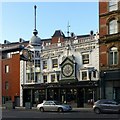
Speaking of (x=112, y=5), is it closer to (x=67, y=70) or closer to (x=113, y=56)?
(x=113, y=56)

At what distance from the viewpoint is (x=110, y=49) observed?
45469 mm

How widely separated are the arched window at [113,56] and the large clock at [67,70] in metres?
7.03

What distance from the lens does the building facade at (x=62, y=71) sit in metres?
47.2

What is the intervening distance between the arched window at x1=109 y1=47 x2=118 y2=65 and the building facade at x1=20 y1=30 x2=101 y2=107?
219 centimetres

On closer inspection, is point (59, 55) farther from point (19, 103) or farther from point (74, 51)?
point (19, 103)

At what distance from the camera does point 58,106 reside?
128 feet

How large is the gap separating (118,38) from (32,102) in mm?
19418

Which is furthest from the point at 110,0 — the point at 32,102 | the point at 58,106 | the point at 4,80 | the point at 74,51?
the point at 4,80

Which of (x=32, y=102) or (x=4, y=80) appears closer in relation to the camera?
(x=32, y=102)

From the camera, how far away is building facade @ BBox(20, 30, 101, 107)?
47219 millimetres

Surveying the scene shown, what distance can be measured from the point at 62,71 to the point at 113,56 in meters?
9.43

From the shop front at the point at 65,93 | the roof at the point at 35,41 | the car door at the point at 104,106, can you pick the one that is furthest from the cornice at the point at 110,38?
the roof at the point at 35,41

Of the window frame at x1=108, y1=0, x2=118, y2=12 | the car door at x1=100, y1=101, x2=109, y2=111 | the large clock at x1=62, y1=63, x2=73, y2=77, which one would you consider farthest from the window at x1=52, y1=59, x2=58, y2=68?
the car door at x1=100, y1=101, x2=109, y2=111

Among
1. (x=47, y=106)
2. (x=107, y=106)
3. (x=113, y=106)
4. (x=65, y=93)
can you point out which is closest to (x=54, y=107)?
(x=47, y=106)
